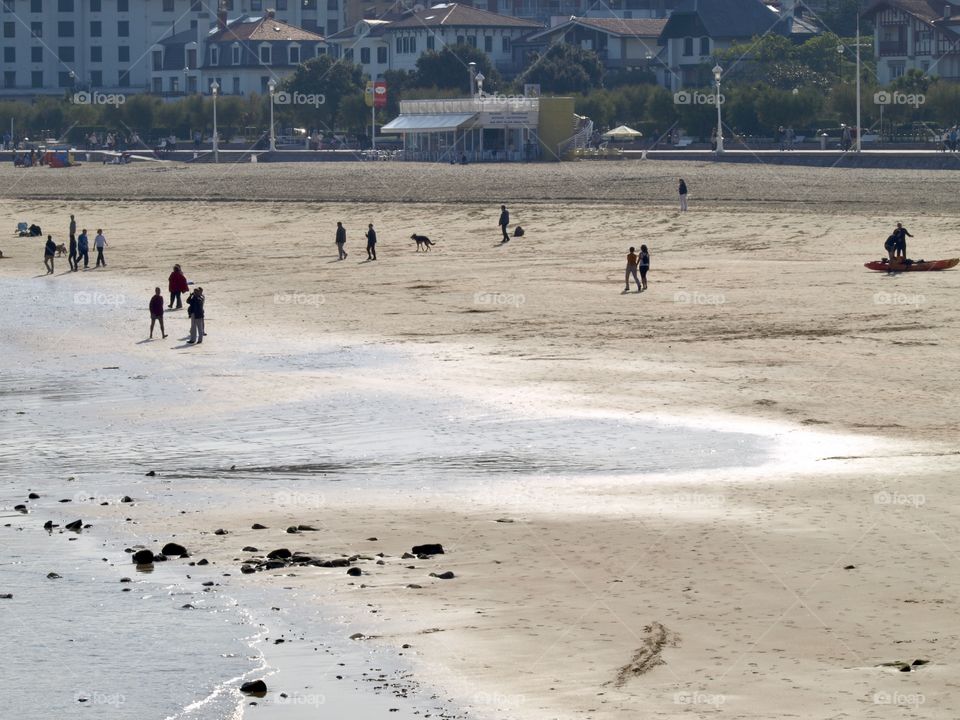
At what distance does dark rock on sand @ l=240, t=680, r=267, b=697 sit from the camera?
39.6ft

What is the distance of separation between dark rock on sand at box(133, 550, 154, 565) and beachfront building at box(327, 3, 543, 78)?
113 m

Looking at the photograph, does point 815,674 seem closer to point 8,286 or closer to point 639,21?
point 8,286

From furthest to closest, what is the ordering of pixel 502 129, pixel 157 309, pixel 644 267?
pixel 502 129 → pixel 644 267 → pixel 157 309

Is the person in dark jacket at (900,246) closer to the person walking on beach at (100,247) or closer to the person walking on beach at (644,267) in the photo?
the person walking on beach at (644,267)

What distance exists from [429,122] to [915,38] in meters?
34.6

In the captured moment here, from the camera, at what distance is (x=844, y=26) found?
134750 millimetres

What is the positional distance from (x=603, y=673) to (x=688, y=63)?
11922cm

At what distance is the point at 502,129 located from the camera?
285ft

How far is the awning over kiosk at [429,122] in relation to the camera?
8638 centimetres

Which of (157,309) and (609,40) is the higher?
(609,40)

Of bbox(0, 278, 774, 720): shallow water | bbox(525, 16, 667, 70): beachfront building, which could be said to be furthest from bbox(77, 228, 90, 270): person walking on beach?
bbox(525, 16, 667, 70): beachfront building

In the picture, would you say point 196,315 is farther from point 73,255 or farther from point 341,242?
point 73,255

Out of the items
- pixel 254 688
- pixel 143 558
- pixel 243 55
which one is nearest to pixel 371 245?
pixel 143 558

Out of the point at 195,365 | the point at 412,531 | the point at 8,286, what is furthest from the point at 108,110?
the point at 412,531
